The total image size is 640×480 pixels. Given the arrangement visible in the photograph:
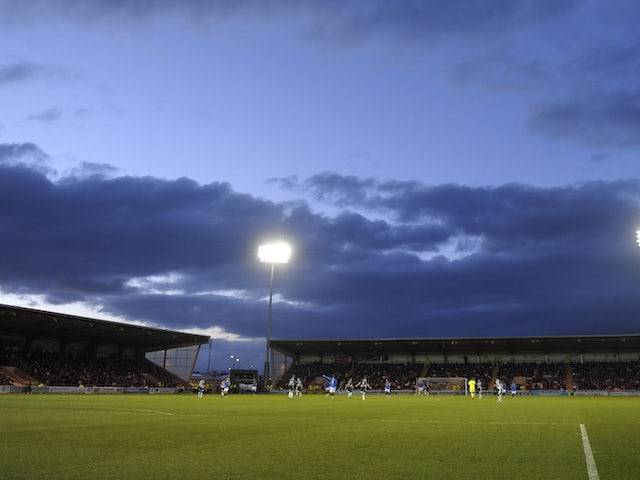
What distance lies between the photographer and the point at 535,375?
2960 inches

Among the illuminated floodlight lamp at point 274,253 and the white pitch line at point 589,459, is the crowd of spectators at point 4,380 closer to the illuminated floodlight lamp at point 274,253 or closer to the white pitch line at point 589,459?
the illuminated floodlight lamp at point 274,253

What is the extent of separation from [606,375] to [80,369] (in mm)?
63179

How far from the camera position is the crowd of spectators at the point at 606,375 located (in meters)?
68.5

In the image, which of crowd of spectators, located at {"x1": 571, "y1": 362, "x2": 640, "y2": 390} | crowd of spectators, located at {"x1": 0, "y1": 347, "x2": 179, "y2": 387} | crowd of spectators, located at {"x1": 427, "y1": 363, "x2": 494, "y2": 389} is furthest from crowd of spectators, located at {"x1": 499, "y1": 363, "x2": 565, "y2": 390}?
crowd of spectators, located at {"x1": 0, "y1": 347, "x2": 179, "y2": 387}

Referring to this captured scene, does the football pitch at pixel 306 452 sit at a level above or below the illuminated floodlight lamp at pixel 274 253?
below

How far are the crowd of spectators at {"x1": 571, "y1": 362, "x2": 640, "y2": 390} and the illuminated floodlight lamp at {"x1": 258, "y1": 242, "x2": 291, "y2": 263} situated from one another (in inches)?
1477

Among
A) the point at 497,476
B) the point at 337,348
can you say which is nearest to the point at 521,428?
the point at 497,476

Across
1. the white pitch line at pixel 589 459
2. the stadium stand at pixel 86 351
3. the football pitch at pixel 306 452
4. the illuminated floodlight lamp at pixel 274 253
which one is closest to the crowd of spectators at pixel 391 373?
the illuminated floodlight lamp at pixel 274 253

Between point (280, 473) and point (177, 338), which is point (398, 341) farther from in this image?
point (280, 473)

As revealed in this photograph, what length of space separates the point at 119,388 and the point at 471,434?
169 feet

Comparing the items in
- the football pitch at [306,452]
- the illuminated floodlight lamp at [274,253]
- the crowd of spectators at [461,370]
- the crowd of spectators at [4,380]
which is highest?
the illuminated floodlight lamp at [274,253]

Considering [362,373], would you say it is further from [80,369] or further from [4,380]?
[4,380]

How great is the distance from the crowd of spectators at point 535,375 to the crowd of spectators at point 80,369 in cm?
4502

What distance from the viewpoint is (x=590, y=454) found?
1027 centimetres
